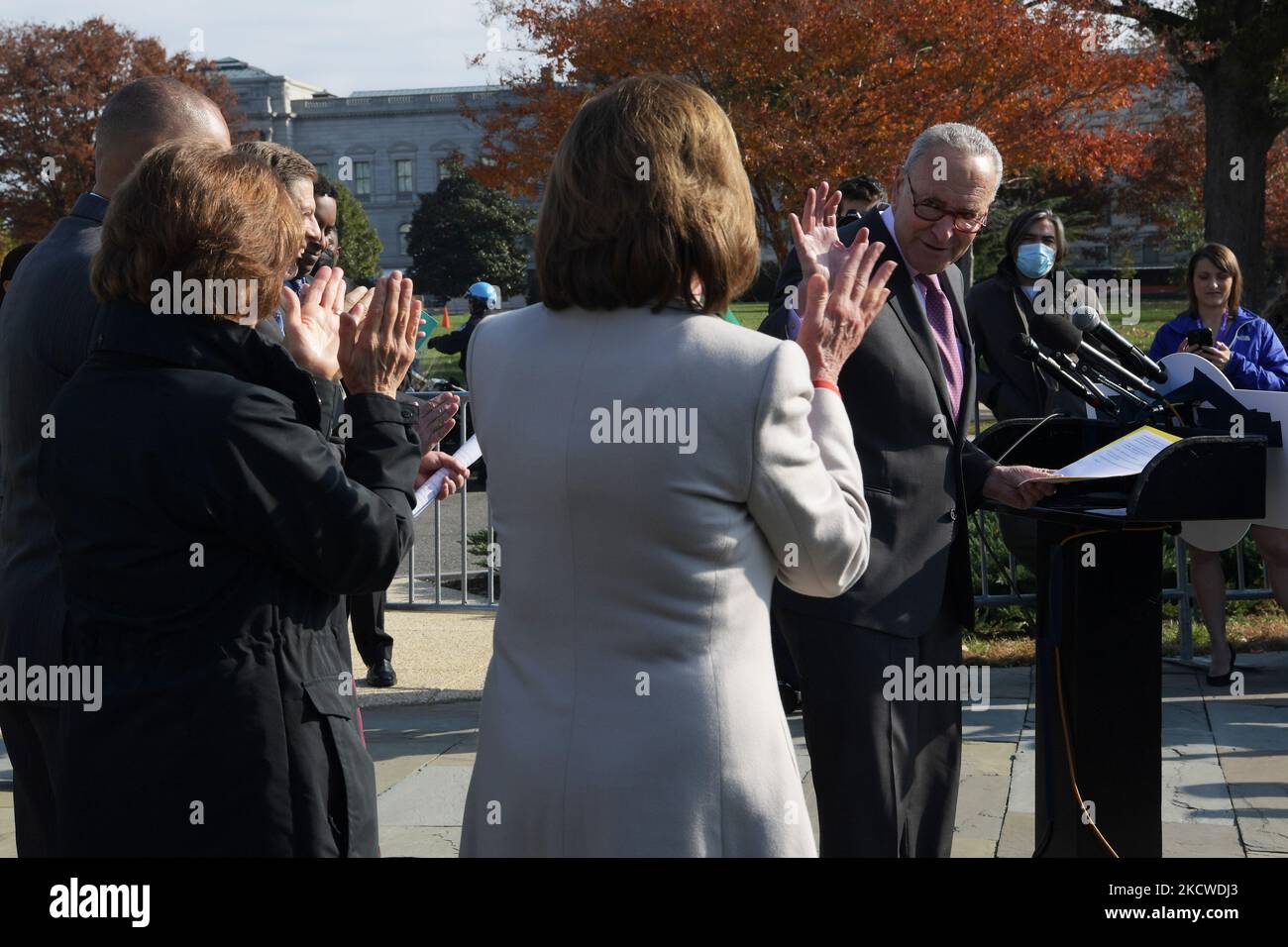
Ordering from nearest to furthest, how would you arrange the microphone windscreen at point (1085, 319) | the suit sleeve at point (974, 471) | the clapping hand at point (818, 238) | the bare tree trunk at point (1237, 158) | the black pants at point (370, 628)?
the clapping hand at point (818, 238), the microphone windscreen at point (1085, 319), the suit sleeve at point (974, 471), the black pants at point (370, 628), the bare tree trunk at point (1237, 158)

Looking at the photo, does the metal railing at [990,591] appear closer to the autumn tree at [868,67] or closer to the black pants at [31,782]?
the black pants at [31,782]

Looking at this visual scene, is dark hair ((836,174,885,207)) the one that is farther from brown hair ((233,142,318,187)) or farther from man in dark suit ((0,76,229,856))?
man in dark suit ((0,76,229,856))

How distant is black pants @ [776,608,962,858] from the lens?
3.33m

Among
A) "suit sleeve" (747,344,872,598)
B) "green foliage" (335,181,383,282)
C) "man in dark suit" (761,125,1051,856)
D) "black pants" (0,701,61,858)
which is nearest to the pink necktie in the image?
"man in dark suit" (761,125,1051,856)

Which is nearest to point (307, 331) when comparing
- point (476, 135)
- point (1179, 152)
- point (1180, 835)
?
point (1180, 835)

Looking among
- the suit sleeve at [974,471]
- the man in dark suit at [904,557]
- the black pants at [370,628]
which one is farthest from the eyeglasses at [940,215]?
the black pants at [370,628]

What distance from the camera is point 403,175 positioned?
79625 mm

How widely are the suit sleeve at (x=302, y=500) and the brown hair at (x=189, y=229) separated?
246mm

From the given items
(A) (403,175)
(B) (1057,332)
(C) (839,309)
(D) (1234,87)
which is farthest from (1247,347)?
(A) (403,175)

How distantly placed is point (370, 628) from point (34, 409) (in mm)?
4066

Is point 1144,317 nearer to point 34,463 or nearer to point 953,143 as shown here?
point 953,143

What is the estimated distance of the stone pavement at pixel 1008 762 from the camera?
4.75 m
